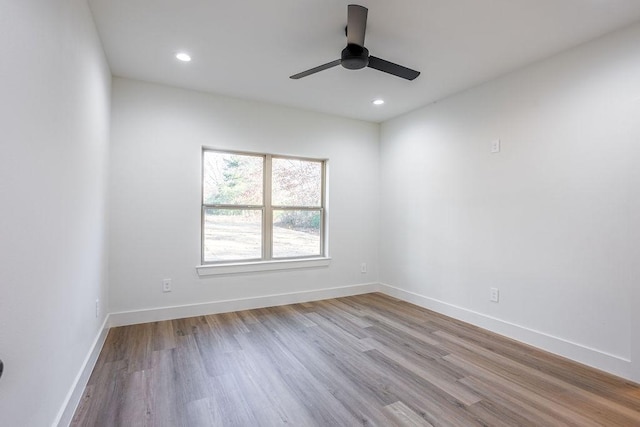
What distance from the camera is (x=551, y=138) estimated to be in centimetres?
274

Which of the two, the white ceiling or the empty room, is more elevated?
the white ceiling

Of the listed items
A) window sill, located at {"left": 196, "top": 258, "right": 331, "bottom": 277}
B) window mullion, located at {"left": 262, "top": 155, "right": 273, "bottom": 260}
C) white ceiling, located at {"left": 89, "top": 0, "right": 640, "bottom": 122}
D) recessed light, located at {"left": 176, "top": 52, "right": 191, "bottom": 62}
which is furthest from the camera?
window mullion, located at {"left": 262, "top": 155, "right": 273, "bottom": 260}

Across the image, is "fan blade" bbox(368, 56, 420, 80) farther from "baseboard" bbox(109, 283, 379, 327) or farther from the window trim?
"baseboard" bbox(109, 283, 379, 327)

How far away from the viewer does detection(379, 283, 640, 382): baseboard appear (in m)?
2.33

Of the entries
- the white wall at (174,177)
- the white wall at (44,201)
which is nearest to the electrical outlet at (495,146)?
the white wall at (174,177)

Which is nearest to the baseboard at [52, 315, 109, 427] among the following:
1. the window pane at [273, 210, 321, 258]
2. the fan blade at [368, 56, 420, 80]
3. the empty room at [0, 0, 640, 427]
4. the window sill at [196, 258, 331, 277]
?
the empty room at [0, 0, 640, 427]

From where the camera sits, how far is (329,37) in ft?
8.10

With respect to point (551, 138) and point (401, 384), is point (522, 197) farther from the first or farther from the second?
point (401, 384)

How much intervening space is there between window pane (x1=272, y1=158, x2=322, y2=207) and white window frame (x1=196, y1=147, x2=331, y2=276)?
6cm

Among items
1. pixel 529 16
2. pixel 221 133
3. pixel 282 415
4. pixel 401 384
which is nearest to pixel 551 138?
pixel 529 16

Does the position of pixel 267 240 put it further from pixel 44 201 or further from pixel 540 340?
pixel 540 340

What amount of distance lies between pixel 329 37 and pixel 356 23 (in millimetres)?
474

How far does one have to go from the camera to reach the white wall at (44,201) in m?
1.04

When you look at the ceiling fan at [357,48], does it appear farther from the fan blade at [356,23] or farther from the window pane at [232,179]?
the window pane at [232,179]
